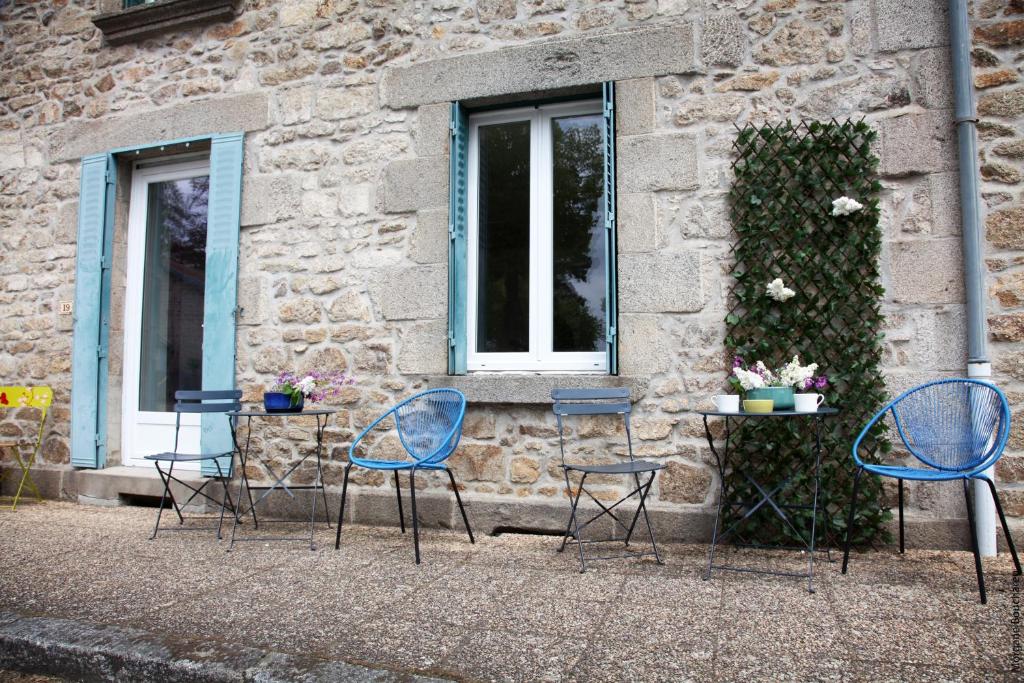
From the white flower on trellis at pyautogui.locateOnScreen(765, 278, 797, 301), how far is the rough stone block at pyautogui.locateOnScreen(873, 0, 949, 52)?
1.35 m

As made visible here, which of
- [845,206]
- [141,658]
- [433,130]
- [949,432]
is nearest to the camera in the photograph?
[141,658]

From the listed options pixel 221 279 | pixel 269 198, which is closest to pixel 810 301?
pixel 269 198

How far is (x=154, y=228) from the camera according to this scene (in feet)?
18.8

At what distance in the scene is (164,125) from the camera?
213 inches

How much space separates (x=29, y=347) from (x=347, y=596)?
4102 millimetres

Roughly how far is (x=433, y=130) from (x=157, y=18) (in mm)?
2370

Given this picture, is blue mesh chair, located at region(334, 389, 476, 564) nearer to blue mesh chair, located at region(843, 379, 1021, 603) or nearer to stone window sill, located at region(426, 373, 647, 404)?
stone window sill, located at region(426, 373, 647, 404)

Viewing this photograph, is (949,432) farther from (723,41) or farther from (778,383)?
(723,41)

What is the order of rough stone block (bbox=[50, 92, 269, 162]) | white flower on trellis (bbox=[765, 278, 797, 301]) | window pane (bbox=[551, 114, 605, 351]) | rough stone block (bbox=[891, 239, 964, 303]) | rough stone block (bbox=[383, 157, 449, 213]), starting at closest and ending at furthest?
rough stone block (bbox=[891, 239, 964, 303])
white flower on trellis (bbox=[765, 278, 797, 301])
window pane (bbox=[551, 114, 605, 351])
rough stone block (bbox=[383, 157, 449, 213])
rough stone block (bbox=[50, 92, 269, 162])

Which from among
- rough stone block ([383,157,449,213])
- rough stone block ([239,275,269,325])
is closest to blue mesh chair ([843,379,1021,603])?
rough stone block ([383,157,449,213])

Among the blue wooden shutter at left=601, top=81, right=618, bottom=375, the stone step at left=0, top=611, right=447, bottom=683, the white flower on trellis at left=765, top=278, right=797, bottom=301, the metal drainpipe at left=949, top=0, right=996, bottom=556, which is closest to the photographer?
the stone step at left=0, top=611, right=447, bottom=683

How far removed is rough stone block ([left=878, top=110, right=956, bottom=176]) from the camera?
3.82 metres

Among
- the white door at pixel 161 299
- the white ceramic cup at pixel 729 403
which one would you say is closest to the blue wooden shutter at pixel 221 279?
the white door at pixel 161 299

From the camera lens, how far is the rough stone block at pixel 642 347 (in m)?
4.16
